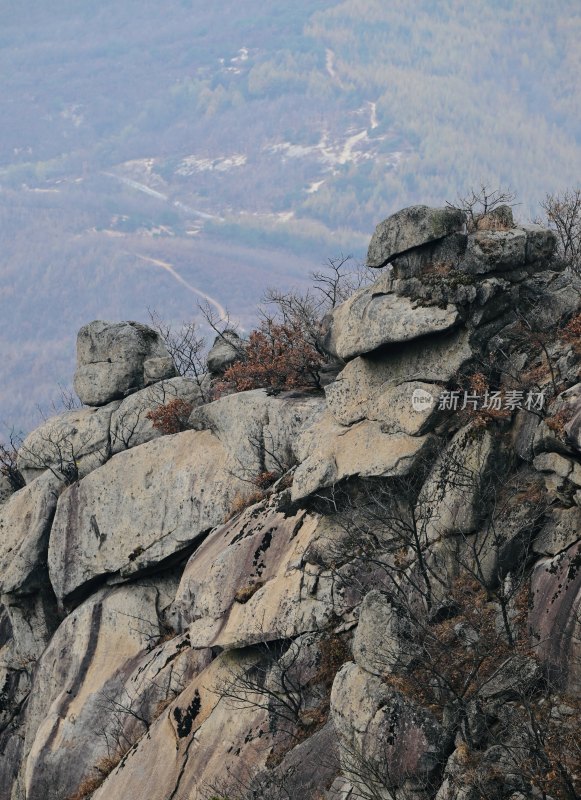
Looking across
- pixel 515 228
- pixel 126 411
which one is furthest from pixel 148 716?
pixel 515 228

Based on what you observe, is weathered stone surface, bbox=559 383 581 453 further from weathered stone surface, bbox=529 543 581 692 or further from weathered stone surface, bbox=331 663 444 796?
weathered stone surface, bbox=331 663 444 796

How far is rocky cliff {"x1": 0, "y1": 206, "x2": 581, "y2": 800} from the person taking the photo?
88.7 ft

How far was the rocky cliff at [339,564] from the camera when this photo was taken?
2703 cm

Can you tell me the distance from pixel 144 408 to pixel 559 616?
22.9 meters

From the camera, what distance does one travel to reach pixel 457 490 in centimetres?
3206

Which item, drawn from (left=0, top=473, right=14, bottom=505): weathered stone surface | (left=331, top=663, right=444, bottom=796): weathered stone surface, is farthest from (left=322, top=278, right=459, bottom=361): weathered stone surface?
(left=0, top=473, right=14, bottom=505): weathered stone surface

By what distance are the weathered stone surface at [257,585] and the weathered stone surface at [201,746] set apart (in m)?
1.12

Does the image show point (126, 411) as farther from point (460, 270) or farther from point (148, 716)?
point (460, 270)

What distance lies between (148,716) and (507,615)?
1417 cm

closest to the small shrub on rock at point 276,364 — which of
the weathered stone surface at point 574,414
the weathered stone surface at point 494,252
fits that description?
the weathered stone surface at point 494,252

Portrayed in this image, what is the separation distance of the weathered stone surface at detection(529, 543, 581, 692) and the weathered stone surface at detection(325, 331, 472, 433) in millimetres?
6778

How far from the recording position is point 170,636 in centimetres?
4084

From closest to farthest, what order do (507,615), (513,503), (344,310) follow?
Result: (507,615), (513,503), (344,310)

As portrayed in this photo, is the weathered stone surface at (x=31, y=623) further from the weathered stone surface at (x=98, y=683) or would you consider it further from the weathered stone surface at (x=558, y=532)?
the weathered stone surface at (x=558, y=532)
